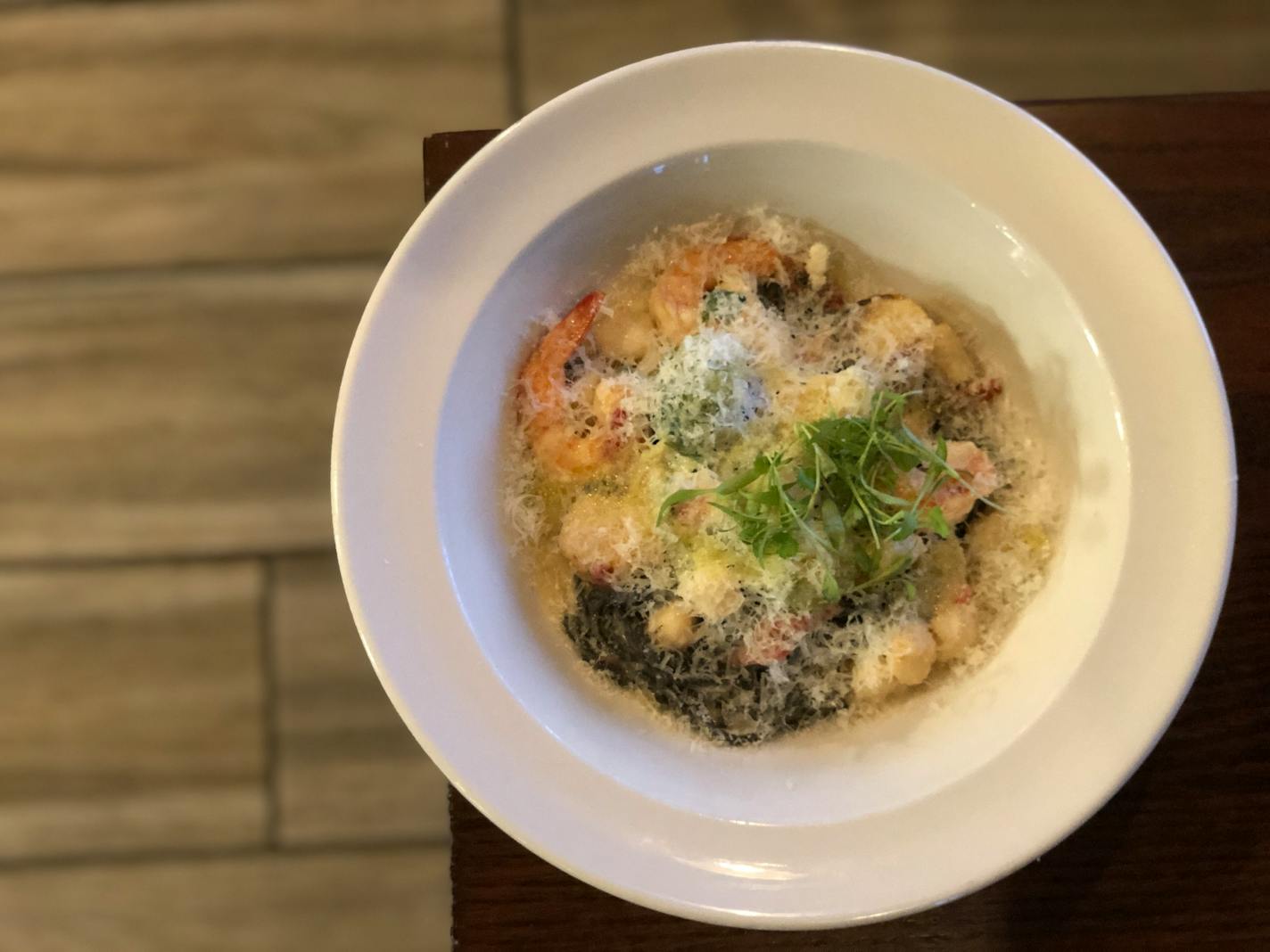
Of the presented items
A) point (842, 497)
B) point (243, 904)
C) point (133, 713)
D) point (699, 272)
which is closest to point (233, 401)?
point (133, 713)

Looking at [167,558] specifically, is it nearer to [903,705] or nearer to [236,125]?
[236,125]

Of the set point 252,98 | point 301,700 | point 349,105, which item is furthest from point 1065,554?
point 252,98

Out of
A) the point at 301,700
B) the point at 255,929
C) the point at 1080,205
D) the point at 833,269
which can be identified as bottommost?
the point at 255,929

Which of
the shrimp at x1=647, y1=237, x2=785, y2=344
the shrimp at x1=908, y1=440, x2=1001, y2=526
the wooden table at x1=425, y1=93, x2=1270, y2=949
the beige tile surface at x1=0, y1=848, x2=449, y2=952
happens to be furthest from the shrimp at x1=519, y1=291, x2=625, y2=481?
the beige tile surface at x1=0, y1=848, x2=449, y2=952

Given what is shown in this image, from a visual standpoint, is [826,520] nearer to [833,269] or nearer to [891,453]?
[891,453]

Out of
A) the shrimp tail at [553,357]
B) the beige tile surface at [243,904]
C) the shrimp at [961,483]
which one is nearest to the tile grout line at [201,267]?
the shrimp tail at [553,357]

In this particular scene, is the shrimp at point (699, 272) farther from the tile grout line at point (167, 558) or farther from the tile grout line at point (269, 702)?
the tile grout line at point (269, 702)

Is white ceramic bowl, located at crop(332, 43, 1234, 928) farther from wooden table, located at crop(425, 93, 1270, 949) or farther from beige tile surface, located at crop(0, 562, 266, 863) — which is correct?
beige tile surface, located at crop(0, 562, 266, 863)
